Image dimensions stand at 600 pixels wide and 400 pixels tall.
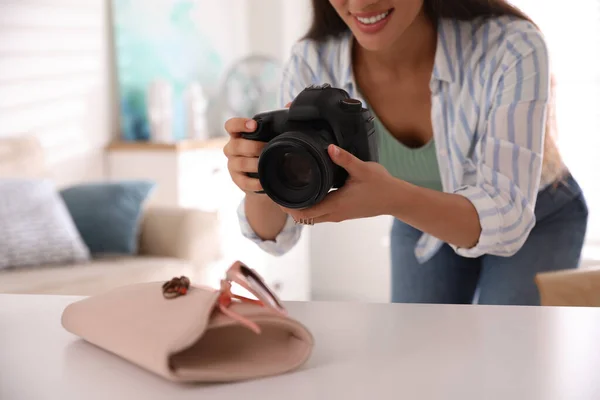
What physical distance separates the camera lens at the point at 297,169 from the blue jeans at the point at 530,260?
0.59 m

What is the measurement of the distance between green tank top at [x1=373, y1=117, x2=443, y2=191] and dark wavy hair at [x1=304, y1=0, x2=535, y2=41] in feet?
0.60

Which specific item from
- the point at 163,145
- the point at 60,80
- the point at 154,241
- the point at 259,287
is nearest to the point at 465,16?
the point at 259,287

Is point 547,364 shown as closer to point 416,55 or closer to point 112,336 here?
point 112,336

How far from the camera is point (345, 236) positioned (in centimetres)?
371

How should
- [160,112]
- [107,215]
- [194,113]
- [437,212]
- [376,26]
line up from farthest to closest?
[194,113], [160,112], [107,215], [376,26], [437,212]

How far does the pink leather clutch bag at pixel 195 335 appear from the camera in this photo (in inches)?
21.2

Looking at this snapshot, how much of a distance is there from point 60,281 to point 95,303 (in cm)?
159

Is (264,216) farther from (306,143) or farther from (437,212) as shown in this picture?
(306,143)

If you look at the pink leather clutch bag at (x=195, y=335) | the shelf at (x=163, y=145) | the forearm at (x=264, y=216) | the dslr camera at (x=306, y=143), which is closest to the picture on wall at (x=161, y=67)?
the shelf at (x=163, y=145)

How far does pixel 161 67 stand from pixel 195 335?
3123 mm

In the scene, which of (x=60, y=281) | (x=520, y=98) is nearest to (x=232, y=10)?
(x=60, y=281)

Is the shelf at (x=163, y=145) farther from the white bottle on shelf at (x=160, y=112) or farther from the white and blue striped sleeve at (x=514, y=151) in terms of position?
the white and blue striped sleeve at (x=514, y=151)

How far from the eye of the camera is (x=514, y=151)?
3.40 ft

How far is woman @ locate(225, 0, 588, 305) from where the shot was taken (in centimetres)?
100
